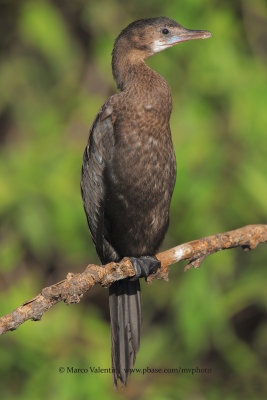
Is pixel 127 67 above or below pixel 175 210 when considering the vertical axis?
above

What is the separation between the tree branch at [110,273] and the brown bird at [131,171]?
149 mm

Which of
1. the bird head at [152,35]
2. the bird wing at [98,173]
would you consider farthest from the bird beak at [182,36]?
the bird wing at [98,173]

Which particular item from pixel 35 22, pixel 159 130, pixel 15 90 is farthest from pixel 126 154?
pixel 15 90

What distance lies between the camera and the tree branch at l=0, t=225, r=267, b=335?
2742mm

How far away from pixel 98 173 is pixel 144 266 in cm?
53

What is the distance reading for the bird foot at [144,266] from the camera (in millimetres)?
3451

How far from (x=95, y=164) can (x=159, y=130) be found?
363 mm

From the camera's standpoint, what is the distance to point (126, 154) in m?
3.56

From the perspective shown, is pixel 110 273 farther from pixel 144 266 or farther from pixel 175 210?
pixel 175 210

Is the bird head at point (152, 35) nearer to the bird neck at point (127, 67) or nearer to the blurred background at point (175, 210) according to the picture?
the bird neck at point (127, 67)

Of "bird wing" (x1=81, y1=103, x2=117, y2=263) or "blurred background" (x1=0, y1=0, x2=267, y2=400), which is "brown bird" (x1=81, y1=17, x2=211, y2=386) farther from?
"blurred background" (x1=0, y1=0, x2=267, y2=400)

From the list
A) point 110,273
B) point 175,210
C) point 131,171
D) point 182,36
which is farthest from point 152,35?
point 110,273

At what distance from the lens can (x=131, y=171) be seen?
11.7ft

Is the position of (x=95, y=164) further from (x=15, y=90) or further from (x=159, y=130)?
(x=15, y=90)
